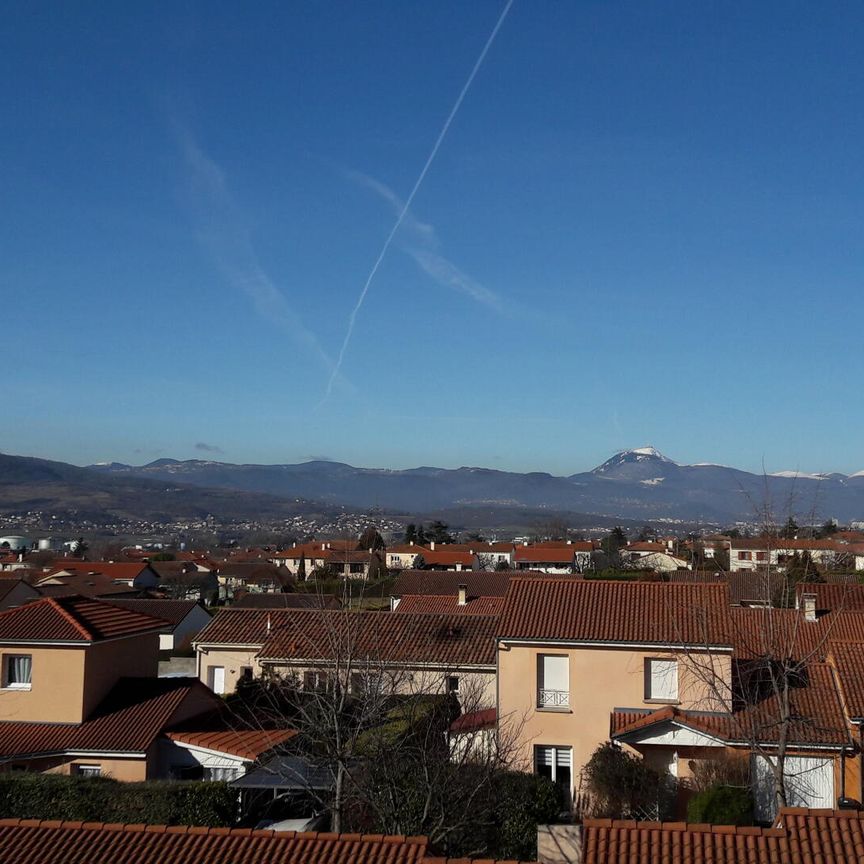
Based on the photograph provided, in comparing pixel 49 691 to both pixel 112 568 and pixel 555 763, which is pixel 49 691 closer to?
pixel 555 763

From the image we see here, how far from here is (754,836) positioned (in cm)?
1102

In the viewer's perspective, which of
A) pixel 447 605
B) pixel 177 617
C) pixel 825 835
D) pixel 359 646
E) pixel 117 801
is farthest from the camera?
pixel 177 617

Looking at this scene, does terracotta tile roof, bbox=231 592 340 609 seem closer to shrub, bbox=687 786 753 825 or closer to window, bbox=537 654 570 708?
window, bbox=537 654 570 708

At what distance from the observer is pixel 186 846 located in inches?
447

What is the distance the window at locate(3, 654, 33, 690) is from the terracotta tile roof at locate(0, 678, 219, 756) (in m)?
0.93

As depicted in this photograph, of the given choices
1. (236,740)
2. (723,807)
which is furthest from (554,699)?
(236,740)

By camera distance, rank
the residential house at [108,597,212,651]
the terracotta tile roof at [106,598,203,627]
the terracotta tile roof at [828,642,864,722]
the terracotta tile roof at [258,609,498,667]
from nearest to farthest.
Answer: the terracotta tile roof at [828,642,864,722]
the terracotta tile roof at [258,609,498,667]
the residential house at [108,597,212,651]
the terracotta tile roof at [106,598,203,627]

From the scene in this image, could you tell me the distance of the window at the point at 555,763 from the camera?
2189cm

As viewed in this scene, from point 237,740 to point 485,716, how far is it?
570 cm

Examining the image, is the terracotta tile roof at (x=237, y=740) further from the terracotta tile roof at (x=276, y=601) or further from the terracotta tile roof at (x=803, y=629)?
the terracotta tile roof at (x=276, y=601)

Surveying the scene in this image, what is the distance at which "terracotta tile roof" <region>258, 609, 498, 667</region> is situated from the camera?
2684cm

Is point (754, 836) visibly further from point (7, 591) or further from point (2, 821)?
point (7, 591)

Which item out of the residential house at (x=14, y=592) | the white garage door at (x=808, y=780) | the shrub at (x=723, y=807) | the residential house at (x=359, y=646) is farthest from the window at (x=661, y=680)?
the residential house at (x=14, y=592)

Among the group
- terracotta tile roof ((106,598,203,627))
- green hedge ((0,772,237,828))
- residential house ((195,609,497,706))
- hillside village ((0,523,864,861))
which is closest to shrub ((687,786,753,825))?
hillside village ((0,523,864,861))
